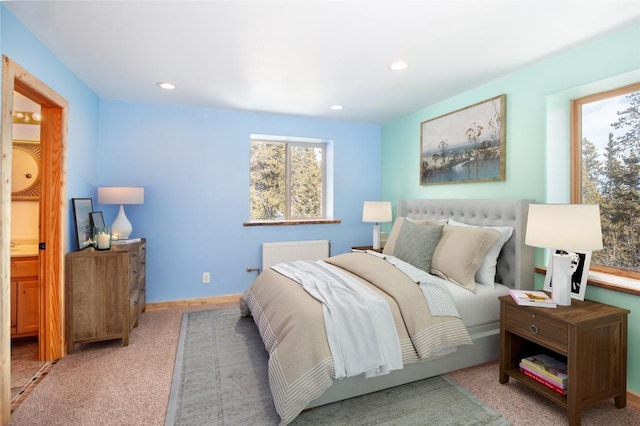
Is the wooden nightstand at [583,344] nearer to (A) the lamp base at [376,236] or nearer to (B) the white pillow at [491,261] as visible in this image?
(B) the white pillow at [491,261]

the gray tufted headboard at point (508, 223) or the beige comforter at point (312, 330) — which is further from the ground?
the gray tufted headboard at point (508, 223)

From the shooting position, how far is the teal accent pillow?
2.84 m

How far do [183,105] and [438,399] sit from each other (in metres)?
3.92

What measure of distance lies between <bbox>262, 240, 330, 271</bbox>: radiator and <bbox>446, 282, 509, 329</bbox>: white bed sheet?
2143mm

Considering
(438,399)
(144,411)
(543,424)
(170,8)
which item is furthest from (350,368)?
(170,8)

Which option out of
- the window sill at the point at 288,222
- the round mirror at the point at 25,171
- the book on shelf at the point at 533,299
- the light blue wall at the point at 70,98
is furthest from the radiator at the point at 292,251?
the book on shelf at the point at 533,299

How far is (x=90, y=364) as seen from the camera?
254 centimetres

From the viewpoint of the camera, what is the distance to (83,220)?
3.02 m

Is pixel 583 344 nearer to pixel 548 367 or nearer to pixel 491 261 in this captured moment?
pixel 548 367

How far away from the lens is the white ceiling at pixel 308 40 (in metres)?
1.89

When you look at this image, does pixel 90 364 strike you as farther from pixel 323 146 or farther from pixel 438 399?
pixel 323 146

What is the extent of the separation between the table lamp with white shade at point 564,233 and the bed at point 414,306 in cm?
A: 53

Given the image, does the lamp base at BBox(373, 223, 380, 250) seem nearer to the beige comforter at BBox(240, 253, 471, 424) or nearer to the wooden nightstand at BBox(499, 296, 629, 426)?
the beige comforter at BBox(240, 253, 471, 424)

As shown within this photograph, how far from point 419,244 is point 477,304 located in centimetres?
68
